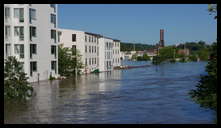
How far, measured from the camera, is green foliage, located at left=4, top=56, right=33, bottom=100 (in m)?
21.1

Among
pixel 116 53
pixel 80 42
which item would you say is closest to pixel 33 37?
pixel 80 42

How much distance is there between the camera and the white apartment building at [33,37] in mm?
41188

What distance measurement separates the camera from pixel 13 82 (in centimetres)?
2148

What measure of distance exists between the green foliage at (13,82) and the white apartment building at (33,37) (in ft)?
53.6

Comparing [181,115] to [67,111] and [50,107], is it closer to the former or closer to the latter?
[67,111]

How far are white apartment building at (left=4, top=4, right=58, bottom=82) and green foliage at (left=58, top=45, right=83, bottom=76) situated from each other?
11.0 ft

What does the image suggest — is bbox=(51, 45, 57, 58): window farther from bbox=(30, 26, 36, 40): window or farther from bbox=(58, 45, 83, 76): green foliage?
bbox=(30, 26, 36, 40): window

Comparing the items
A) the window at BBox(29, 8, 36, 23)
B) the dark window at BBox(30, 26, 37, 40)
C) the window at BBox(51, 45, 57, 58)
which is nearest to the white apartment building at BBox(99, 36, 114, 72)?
the window at BBox(51, 45, 57, 58)

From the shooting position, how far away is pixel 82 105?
22.2 meters

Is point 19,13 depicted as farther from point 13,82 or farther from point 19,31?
point 13,82

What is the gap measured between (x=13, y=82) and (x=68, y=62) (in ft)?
107

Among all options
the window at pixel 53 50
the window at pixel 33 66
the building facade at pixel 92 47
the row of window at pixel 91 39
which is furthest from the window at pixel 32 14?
the row of window at pixel 91 39

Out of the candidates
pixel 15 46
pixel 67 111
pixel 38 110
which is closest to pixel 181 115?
pixel 67 111

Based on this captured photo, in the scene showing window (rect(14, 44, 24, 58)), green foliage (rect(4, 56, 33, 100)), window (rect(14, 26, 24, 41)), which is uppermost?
window (rect(14, 26, 24, 41))
